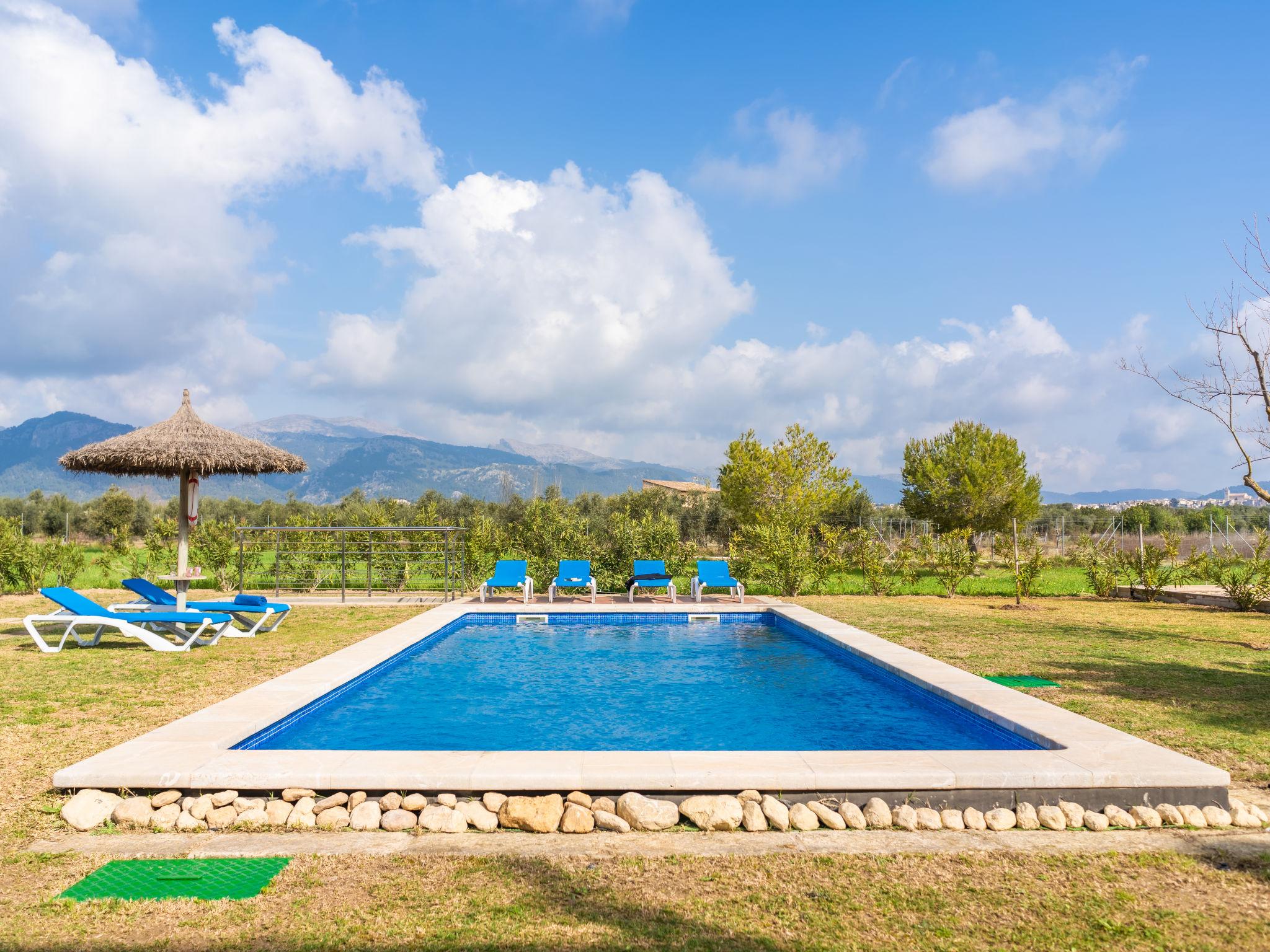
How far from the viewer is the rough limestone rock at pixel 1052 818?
3943 millimetres

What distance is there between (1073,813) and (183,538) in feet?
34.4

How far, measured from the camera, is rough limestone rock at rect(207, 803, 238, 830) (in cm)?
390

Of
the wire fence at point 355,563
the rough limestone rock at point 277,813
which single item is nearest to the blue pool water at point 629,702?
the rough limestone rock at point 277,813

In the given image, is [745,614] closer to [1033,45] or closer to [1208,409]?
[1208,409]

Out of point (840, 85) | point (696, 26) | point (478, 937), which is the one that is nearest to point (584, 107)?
point (696, 26)

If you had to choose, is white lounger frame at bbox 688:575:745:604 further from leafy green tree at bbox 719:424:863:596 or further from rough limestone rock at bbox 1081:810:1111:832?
leafy green tree at bbox 719:424:863:596

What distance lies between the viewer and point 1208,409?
9883mm

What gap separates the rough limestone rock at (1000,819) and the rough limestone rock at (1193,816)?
2.92ft

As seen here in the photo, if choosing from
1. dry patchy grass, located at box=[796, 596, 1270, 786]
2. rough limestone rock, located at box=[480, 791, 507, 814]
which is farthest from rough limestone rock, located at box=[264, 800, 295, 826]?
dry patchy grass, located at box=[796, 596, 1270, 786]

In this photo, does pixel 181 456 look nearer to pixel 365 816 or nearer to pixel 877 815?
pixel 365 816

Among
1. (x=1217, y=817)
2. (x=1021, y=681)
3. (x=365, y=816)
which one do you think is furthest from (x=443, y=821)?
(x=1021, y=681)

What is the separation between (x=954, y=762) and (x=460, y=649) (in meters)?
7.01

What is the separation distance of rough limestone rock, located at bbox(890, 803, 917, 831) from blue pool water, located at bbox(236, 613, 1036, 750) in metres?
1.59

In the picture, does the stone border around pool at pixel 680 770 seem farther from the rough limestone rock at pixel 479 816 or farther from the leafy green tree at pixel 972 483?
the leafy green tree at pixel 972 483
